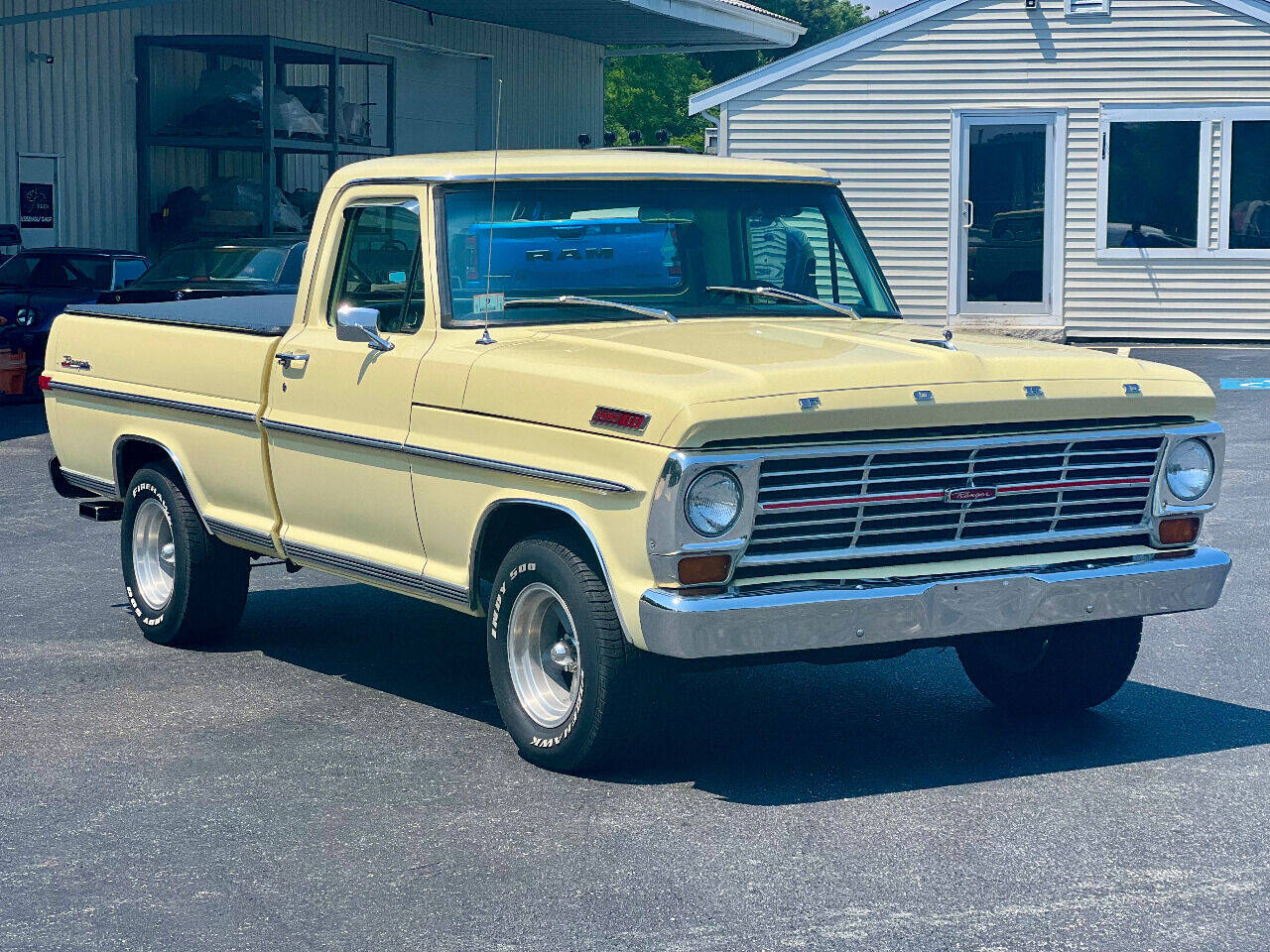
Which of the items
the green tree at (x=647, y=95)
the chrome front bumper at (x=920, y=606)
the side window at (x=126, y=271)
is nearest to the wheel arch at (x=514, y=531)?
the chrome front bumper at (x=920, y=606)

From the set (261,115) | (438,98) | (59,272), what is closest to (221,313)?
(59,272)

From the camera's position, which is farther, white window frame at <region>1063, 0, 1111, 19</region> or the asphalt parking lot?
white window frame at <region>1063, 0, 1111, 19</region>

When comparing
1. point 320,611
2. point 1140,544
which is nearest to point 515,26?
point 320,611

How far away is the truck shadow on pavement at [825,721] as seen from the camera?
602 cm

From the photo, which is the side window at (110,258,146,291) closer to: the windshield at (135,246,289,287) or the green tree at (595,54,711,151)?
the windshield at (135,246,289,287)

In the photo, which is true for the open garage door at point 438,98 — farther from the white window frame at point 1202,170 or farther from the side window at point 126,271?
the white window frame at point 1202,170

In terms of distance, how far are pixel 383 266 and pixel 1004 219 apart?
1804 centimetres

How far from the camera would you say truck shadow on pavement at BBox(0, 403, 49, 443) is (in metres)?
15.9

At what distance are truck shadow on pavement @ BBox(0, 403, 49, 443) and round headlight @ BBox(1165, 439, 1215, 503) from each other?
11.1 m

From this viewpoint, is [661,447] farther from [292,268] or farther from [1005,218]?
[1005,218]

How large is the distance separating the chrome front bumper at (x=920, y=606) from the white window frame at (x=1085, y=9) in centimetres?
1836

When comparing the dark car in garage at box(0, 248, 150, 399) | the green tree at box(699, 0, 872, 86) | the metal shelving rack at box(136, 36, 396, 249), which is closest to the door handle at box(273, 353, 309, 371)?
the dark car in garage at box(0, 248, 150, 399)

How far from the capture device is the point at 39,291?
18.0 meters

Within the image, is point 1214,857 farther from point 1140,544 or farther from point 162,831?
point 162,831
